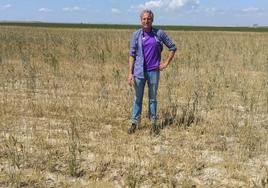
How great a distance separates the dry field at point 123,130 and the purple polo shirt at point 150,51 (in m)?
1.02

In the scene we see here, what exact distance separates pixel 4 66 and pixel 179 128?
300 inches

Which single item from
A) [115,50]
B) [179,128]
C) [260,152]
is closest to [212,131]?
[179,128]

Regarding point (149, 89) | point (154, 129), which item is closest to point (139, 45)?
point (149, 89)

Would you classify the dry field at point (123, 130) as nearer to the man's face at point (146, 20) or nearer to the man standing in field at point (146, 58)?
the man standing in field at point (146, 58)

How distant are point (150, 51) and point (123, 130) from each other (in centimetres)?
131

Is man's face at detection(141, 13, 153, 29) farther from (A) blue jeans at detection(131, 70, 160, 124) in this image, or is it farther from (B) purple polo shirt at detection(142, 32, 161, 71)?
(A) blue jeans at detection(131, 70, 160, 124)

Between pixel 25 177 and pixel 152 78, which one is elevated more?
pixel 152 78

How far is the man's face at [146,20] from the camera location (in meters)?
6.91

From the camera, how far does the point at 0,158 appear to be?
19.8 feet

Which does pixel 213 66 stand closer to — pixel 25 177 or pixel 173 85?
pixel 173 85

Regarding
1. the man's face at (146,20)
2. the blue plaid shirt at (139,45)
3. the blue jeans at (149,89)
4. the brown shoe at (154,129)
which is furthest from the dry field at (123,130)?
the man's face at (146,20)

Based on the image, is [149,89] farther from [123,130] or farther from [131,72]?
[123,130]

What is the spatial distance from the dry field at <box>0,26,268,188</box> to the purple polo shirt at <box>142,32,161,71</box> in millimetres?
1024

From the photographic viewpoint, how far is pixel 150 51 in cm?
716
